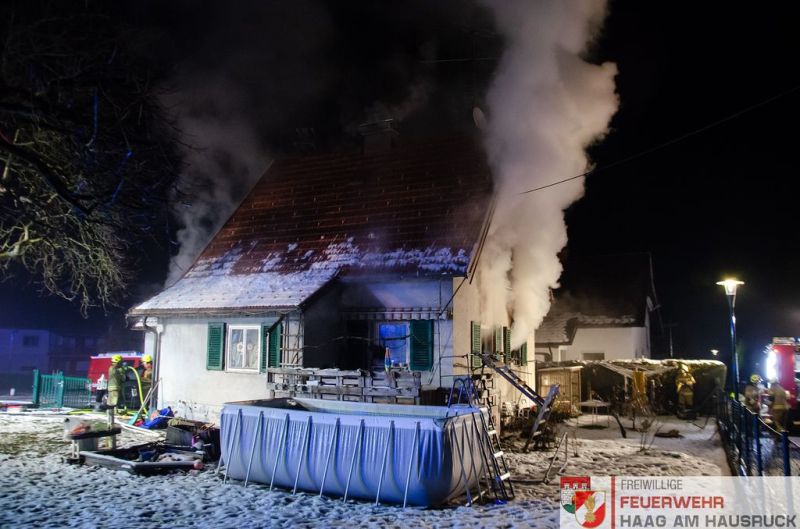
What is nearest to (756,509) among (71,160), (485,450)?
(485,450)

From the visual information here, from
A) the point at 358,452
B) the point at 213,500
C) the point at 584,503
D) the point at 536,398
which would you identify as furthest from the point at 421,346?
the point at 213,500

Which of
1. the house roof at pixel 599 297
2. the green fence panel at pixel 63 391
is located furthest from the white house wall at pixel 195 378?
the house roof at pixel 599 297

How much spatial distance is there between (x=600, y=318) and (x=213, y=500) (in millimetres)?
24141

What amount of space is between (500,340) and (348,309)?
17.4 ft

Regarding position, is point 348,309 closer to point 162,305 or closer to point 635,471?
point 162,305

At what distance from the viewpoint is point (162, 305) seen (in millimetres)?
17625

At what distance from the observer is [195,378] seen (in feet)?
56.8

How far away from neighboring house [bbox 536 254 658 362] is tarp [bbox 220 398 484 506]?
18.4 m

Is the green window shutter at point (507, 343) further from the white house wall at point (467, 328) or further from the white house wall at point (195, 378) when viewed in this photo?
the white house wall at point (195, 378)

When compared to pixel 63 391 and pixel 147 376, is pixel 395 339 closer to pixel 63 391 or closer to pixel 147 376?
pixel 147 376

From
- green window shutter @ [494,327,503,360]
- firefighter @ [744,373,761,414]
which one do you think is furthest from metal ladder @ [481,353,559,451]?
firefighter @ [744,373,761,414]

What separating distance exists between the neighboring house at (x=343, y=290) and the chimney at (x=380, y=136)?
504 millimetres

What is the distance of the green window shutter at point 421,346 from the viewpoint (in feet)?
49.6

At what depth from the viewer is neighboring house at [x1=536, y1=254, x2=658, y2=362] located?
27.7m
